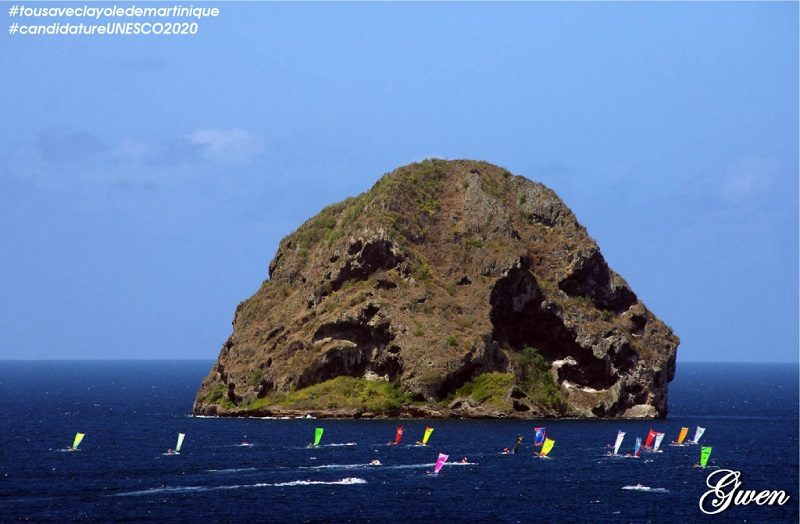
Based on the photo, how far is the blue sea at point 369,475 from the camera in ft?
364

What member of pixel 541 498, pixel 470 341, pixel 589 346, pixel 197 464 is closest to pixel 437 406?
pixel 470 341

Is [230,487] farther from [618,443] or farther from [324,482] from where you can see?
[618,443]

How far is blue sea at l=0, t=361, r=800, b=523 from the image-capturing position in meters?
111

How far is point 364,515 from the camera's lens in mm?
108125

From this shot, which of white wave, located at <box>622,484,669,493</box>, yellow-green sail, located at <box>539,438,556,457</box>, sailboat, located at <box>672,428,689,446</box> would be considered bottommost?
white wave, located at <box>622,484,669,493</box>

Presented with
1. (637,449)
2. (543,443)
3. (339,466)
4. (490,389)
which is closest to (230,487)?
(339,466)

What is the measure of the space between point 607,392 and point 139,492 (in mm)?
90943

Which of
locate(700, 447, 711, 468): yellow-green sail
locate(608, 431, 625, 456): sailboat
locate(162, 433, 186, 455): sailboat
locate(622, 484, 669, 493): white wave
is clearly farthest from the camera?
locate(608, 431, 625, 456): sailboat

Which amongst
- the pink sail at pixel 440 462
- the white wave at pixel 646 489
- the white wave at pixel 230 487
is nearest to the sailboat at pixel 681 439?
the white wave at pixel 646 489

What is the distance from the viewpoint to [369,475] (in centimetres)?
12938

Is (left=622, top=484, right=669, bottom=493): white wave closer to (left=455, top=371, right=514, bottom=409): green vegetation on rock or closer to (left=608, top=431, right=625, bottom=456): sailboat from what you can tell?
(left=608, top=431, right=625, bottom=456): sailboat

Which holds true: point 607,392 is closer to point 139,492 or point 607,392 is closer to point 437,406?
point 437,406

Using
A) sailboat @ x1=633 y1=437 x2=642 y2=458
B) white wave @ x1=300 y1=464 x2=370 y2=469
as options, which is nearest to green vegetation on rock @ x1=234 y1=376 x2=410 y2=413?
sailboat @ x1=633 y1=437 x2=642 y2=458

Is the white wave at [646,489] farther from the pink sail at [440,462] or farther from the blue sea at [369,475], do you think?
the pink sail at [440,462]
